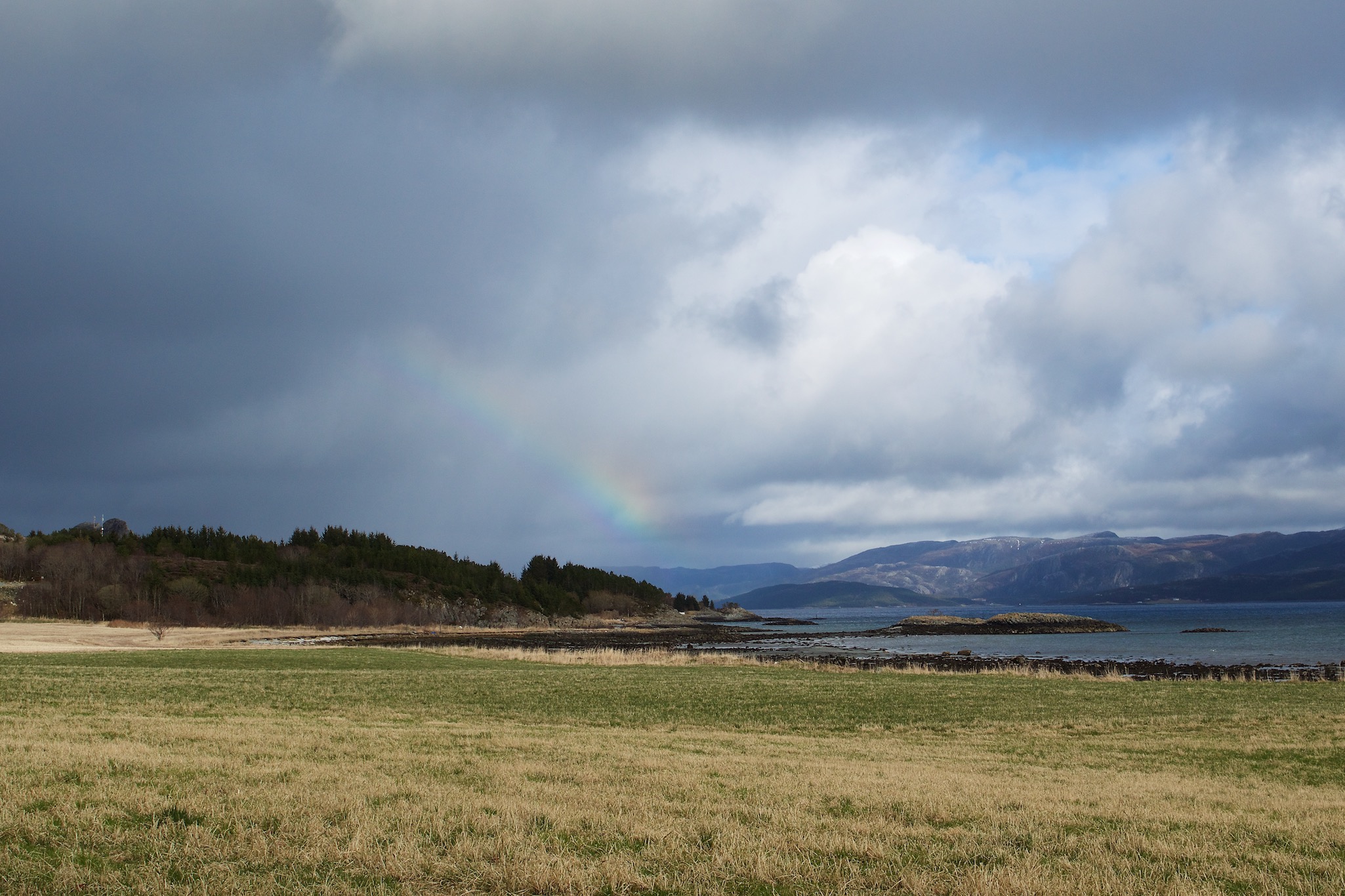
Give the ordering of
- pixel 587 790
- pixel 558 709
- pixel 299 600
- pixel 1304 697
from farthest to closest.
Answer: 1. pixel 299 600
2. pixel 1304 697
3. pixel 558 709
4. pixel 587 790

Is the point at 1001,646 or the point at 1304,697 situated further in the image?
the point at 1001,646

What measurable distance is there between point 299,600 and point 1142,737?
151m

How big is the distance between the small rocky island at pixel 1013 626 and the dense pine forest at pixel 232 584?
81.8 m

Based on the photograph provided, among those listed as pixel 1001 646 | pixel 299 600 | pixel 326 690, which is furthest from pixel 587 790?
pixel 299 600

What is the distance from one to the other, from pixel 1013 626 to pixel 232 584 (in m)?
147

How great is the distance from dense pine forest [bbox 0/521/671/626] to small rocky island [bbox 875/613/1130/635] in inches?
3222

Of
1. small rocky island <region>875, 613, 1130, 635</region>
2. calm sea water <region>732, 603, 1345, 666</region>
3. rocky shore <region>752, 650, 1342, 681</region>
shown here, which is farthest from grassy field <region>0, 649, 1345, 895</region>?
small rocky island <region>875, 613, 1130, 635</region>

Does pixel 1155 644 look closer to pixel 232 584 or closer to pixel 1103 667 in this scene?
pixel 1103 667

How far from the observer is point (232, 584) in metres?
152

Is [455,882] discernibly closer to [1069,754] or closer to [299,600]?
[1069,754]

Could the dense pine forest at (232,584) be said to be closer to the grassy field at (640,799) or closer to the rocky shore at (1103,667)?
the rocky shore at (1103,667)

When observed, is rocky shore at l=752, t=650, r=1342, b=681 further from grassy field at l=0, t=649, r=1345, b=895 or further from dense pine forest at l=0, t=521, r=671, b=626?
dense pine forest at l=0, t=521, r=671, b=626

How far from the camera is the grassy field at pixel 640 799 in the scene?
835 centimetres

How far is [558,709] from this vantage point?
29.3m
